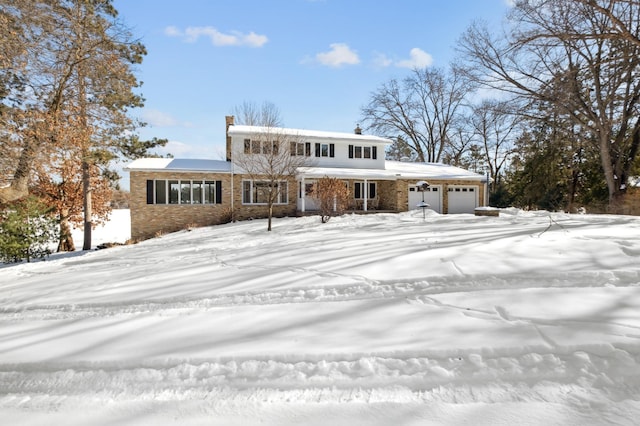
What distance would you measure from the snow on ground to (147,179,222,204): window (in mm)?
13272

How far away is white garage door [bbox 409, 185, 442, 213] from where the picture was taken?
20.4 metres

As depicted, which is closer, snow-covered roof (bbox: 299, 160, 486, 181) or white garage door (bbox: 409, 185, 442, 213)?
snow-covered roof (bbox: 299, 160, 486, 181)

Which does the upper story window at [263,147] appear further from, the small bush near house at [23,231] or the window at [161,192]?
the small bush near house at [23,231]

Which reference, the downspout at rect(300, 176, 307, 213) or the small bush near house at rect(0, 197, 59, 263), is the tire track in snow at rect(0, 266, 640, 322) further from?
the downspout at rect(300, 176, 307, 213)

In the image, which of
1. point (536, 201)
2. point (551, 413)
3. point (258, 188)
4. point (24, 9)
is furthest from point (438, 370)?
point (536, 201)

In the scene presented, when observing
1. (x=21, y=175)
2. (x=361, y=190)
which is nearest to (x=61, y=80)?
(x=21, y=175)

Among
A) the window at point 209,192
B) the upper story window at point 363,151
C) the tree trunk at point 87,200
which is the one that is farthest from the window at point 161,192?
the upper story window at point 363,151

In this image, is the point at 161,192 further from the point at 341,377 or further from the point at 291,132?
the point at 341,377

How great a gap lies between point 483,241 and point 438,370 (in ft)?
16.8

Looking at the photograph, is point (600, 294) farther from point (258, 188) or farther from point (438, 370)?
point (258, 188)

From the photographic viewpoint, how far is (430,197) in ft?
68.1

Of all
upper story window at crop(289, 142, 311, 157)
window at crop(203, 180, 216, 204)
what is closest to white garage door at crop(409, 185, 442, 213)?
upper story window at crop(289, 142, 311, 157)

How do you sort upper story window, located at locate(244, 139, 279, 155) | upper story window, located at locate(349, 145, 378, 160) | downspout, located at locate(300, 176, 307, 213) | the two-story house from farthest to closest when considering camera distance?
upper story window, located at locate(349, 145, 378, 160), downspout, located at locate(300, 176, 307, 213), the two-story house, upper story window, located at locate(244, 139, 279, 155)

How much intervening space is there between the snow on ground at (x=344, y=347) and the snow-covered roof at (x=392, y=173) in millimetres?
13297
